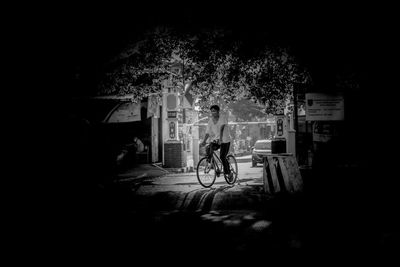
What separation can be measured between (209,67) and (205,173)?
11.6 ft

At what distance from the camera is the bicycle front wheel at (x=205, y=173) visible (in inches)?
326

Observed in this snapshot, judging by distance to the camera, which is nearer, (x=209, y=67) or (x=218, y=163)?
(x=218, y=163)

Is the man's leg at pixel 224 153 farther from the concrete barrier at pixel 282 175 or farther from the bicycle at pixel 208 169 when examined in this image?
the concrete barrier at pixel 282 175

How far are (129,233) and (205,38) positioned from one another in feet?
20.4

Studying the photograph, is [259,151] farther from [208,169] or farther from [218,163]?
[208,169]

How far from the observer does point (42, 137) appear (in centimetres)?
963

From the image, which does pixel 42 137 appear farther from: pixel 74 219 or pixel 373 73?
pixel 373 73

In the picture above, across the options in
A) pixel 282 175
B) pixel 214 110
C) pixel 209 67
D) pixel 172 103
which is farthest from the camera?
pixel 172 103

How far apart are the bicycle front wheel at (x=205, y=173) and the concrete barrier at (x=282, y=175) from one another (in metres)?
1.57

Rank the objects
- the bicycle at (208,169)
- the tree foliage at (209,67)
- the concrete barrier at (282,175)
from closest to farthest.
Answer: the concrete barrier at (282,175) → the bicycle at (208,169) → the tree foliage at (209,67)

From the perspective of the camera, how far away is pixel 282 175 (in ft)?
23.5

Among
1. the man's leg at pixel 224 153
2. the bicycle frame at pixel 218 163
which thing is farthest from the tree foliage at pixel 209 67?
the bicycle frame at pixel 218 163

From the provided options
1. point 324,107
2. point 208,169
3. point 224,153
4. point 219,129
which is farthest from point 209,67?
point 324,107

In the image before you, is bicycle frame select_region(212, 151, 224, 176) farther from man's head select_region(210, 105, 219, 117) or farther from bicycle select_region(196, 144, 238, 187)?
man's head select_region(210, 105, 219, 117)
